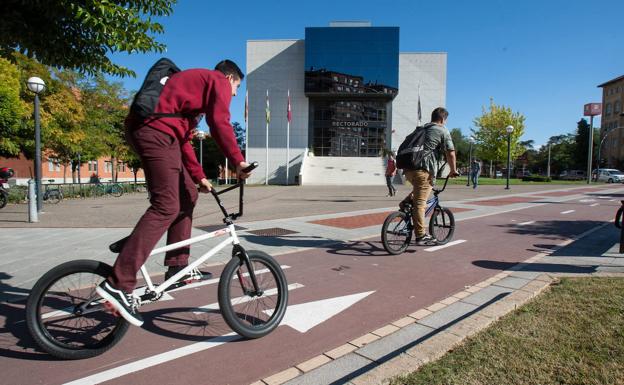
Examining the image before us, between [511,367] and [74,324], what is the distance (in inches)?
116

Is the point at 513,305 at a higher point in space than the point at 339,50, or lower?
lower

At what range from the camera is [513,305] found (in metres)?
3.13

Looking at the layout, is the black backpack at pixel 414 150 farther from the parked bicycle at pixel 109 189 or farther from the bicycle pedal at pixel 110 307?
the parked bicycle at pixel 109 189

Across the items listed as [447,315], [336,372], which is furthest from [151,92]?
[447,315]

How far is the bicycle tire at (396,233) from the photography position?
5336 mm

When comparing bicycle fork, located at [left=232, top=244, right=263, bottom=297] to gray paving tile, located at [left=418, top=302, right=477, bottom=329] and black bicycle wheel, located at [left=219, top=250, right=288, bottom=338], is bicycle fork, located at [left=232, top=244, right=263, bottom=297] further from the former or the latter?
gray paving tile, located at [left=418, top=302, right=477, bottom=329]

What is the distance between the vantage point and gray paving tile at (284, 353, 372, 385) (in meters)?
2.16

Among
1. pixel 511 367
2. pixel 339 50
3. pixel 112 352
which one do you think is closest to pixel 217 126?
pixel 112 352

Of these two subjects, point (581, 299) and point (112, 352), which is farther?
point (581, 299)

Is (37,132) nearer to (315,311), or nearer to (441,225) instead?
(315,311)

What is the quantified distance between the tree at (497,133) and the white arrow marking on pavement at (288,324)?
161 ft

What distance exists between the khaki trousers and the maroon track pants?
3589 millimetres

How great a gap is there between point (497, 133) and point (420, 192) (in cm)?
4792

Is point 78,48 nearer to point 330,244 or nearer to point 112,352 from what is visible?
point 112,352
